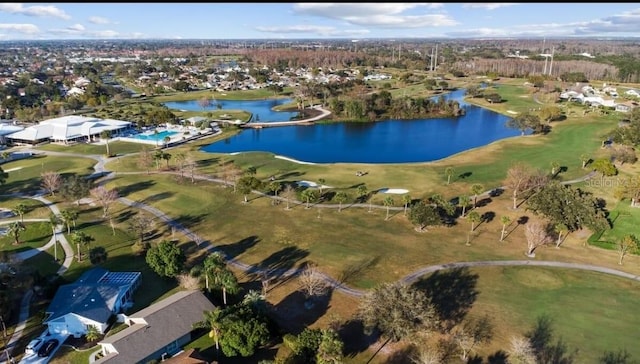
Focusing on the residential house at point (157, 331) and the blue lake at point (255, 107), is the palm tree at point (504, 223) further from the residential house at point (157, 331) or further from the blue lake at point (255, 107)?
the blue lake at point (255, 107)

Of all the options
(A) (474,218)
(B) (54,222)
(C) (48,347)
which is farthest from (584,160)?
(B) (54,222)

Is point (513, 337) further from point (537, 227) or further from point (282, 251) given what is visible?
point (282, 251)

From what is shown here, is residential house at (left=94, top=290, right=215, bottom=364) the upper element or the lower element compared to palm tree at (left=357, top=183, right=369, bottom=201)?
lower

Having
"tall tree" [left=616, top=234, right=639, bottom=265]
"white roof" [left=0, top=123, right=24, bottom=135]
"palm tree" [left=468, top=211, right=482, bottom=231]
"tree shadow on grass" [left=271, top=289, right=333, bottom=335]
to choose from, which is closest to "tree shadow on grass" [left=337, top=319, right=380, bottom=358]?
"tree shadow on grass" [left=271, top=289, right=333, bottom=335]

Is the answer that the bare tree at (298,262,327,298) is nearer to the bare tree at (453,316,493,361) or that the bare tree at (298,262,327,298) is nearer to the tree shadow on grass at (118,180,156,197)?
the bare tree at (453,316,493,361)

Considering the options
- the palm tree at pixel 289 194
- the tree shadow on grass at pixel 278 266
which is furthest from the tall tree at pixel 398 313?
the palm tree at pixel 289 194
